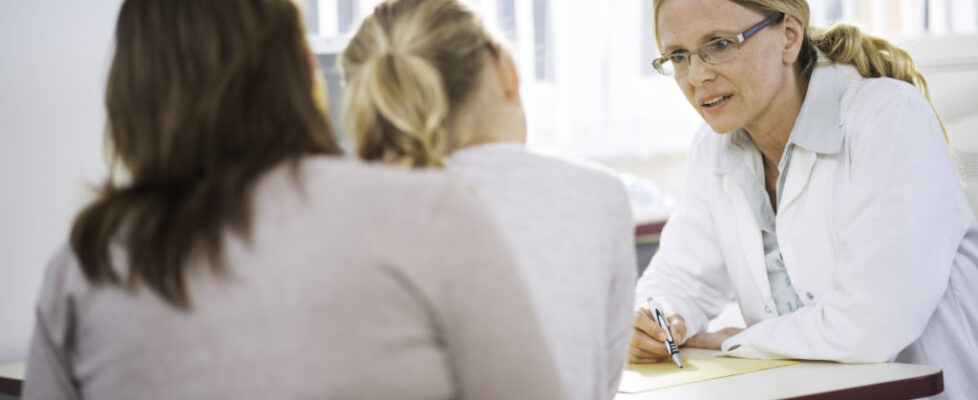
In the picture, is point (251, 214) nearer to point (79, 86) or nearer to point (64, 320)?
point (64, 320)

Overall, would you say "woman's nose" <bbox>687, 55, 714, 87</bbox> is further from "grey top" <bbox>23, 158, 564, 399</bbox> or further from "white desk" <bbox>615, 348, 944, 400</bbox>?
"grey top" <bbox>23, 158, 564, 399</bbox>

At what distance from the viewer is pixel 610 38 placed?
309 cm

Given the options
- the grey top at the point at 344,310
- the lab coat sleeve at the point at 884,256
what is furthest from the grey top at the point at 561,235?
the lab coat sleeve at the point at 884,256

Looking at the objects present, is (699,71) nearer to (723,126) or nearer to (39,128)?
(723,126)

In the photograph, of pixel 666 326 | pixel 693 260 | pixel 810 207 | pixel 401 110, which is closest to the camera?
pixel 401 110

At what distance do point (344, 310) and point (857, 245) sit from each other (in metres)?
0.98

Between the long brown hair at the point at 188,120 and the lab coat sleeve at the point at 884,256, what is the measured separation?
35.9 inches

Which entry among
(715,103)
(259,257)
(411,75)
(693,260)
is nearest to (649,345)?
(693,260)

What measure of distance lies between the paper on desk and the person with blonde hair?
0.34 m

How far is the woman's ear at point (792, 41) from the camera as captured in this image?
1.68 metres

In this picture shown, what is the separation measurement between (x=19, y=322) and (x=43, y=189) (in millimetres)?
313

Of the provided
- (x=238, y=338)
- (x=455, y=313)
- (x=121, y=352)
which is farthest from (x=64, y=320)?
(x=455, y=313)

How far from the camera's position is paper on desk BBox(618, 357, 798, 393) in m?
1.29

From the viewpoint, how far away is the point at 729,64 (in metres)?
1.65
